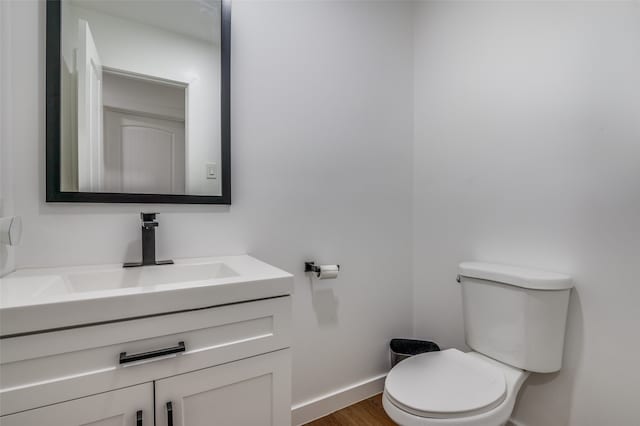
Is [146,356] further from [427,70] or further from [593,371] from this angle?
[427,70]

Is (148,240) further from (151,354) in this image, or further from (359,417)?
(359,417)

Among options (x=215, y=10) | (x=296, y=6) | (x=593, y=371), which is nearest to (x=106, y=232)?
(x=215, y=10)

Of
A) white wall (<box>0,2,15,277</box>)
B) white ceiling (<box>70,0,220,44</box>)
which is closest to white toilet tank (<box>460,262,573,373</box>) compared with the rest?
white ceiling (<box>70,0,220,44</box>)

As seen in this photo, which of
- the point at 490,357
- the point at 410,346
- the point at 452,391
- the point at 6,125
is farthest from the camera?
the point at 410,346

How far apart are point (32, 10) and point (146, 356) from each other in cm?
114

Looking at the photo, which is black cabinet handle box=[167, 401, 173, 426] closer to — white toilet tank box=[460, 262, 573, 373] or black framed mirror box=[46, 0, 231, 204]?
black framed mirror box=[46, 0, 231, 204]

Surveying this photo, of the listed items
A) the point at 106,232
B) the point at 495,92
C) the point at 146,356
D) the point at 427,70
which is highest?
the point at 427,70

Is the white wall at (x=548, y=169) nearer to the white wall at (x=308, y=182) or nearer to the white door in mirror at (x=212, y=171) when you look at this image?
the white wall at (x=308, y=182)

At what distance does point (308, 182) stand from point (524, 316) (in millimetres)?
1052

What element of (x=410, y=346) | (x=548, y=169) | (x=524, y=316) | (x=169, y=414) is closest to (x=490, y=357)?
(x=524, y=316)

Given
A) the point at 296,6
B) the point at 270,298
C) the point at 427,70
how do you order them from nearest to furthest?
the point at 270,298, the point at 296,6, the point at 427,70

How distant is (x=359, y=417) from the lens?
1550mm

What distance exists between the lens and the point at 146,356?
28.5 inches

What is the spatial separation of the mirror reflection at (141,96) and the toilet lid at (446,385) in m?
1.03
